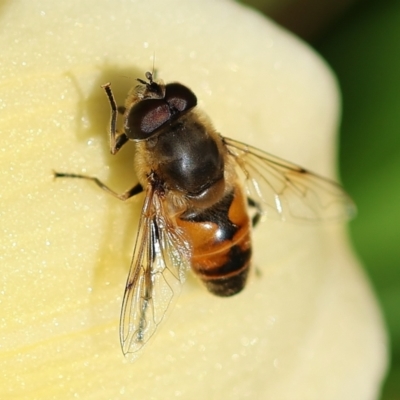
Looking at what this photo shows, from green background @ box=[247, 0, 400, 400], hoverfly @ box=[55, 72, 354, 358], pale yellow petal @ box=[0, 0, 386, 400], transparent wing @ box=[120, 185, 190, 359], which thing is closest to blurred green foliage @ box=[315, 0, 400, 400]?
green background @ box=[247, 0, 400, 400]

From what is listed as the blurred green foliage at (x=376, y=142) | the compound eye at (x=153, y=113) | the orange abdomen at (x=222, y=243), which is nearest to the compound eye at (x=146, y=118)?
the compound eye at (x=153, y=113)

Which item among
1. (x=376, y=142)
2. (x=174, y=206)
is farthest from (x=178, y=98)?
(x=376, y=142)

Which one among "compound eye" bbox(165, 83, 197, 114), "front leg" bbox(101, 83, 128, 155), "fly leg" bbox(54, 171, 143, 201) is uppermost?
"compound eye" bbox(165, 83, 197, 114)

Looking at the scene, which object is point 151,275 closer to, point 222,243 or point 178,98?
point 222,243

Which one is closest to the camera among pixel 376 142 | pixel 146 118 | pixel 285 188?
pixel 146 118

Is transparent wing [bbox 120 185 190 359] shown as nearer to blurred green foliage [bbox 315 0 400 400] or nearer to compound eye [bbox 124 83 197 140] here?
compound eye [bbox 124 83 197 140]

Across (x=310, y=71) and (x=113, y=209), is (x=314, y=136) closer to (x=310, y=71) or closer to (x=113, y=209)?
(x=310, y=71)

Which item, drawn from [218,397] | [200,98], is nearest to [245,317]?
[218,397]
